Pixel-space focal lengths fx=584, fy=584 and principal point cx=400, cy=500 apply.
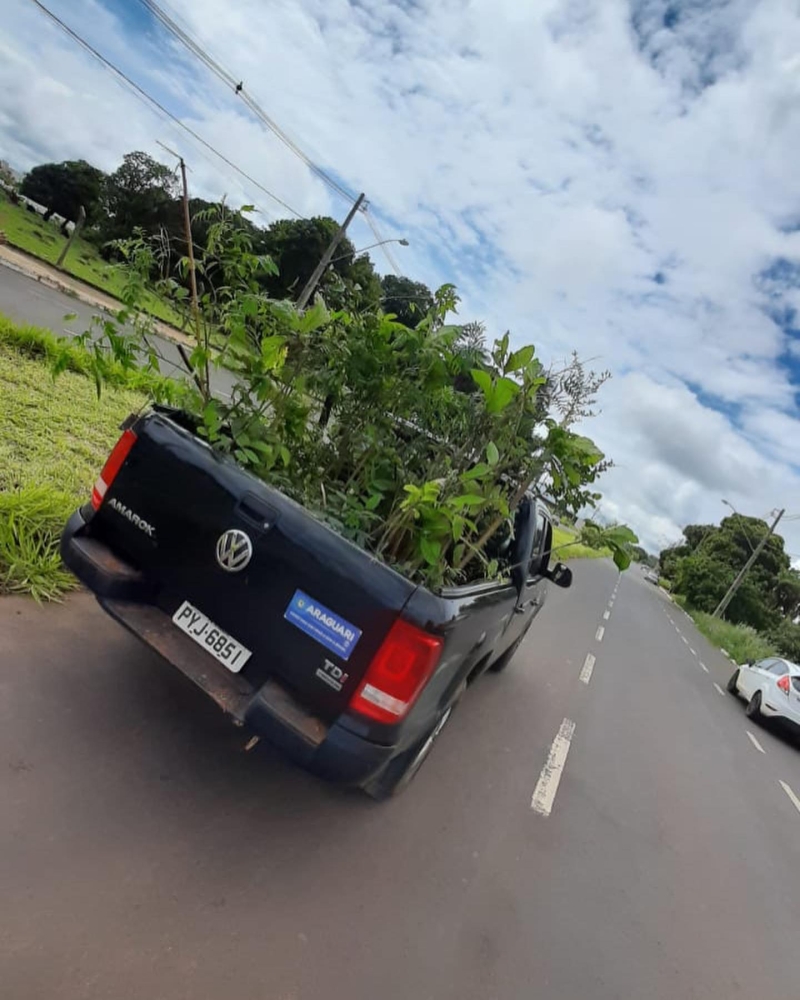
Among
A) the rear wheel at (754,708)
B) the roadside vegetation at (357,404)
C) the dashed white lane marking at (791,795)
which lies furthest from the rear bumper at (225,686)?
the rear wheel at (754,708)

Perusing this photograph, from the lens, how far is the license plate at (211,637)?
2.39m

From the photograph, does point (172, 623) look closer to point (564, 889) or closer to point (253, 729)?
point (253, 729)

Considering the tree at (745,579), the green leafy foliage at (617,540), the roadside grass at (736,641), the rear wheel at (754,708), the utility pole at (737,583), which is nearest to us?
the green leafy foliage at (617,540)

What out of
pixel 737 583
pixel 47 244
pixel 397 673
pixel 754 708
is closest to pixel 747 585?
pixel 737 583

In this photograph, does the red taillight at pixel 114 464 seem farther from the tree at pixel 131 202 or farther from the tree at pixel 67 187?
the tree at pixel 67 187

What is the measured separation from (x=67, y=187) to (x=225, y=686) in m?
41.4

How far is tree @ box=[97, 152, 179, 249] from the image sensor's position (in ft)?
100

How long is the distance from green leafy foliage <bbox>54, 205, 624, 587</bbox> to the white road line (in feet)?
5.77

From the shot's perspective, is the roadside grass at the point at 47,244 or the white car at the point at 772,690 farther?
the roadside grass at the point at 47,244

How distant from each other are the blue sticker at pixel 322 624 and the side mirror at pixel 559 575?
281 centimetres

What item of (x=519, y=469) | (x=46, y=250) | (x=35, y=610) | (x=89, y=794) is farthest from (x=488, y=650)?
(x=46, y=250)

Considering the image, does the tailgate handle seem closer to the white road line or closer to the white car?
the white road line

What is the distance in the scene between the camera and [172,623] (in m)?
2.54

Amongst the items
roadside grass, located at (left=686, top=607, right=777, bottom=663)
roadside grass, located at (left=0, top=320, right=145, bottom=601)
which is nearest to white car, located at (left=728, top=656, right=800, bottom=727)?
roadside grass, located at (left=686, top=607, right=777, bottom=663)
